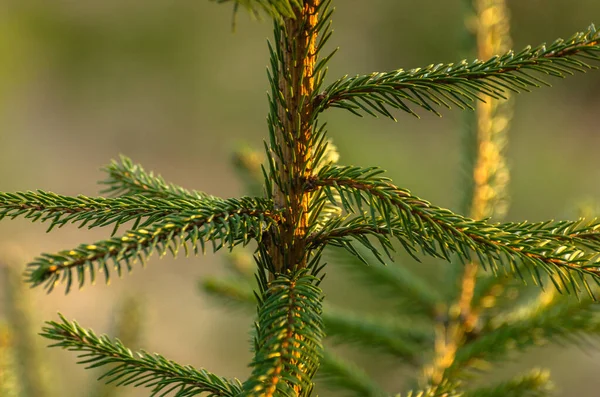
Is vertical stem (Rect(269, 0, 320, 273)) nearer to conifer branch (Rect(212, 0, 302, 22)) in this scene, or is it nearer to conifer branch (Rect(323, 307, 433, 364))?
conifer branch (Rect(212, 0, 302, 22))

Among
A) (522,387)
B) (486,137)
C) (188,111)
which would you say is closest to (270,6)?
(522,387)

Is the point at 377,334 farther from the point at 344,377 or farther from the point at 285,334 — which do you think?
the point at 285,334

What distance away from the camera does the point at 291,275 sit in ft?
1.24

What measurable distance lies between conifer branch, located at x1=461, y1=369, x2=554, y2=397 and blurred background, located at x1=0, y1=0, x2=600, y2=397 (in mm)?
2507

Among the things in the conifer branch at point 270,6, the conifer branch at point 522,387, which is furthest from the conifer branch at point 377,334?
the conifer branch at point 270,6

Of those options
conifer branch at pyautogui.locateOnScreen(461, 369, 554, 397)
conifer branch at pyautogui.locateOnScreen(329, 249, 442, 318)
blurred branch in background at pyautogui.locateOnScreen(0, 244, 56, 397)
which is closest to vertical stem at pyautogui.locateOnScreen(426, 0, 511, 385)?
conifer branch at pyautogui.locateOnScreen(329, 249, 442, 318)

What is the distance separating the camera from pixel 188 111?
5367 mm

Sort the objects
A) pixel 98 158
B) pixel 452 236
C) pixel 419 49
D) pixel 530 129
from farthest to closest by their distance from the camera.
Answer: pixel 98 158 → pixel 419 49 → pixel 530 129 → pixel 452 236

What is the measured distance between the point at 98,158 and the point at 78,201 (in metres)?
5.06

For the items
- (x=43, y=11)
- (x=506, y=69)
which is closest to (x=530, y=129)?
(x=506, y=69)

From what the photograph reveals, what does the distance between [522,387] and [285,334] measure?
0.34 metres

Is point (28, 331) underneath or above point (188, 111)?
underneath

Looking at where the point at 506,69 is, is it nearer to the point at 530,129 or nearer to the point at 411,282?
the point at 411,282

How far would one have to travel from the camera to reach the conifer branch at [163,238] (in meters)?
0.30
